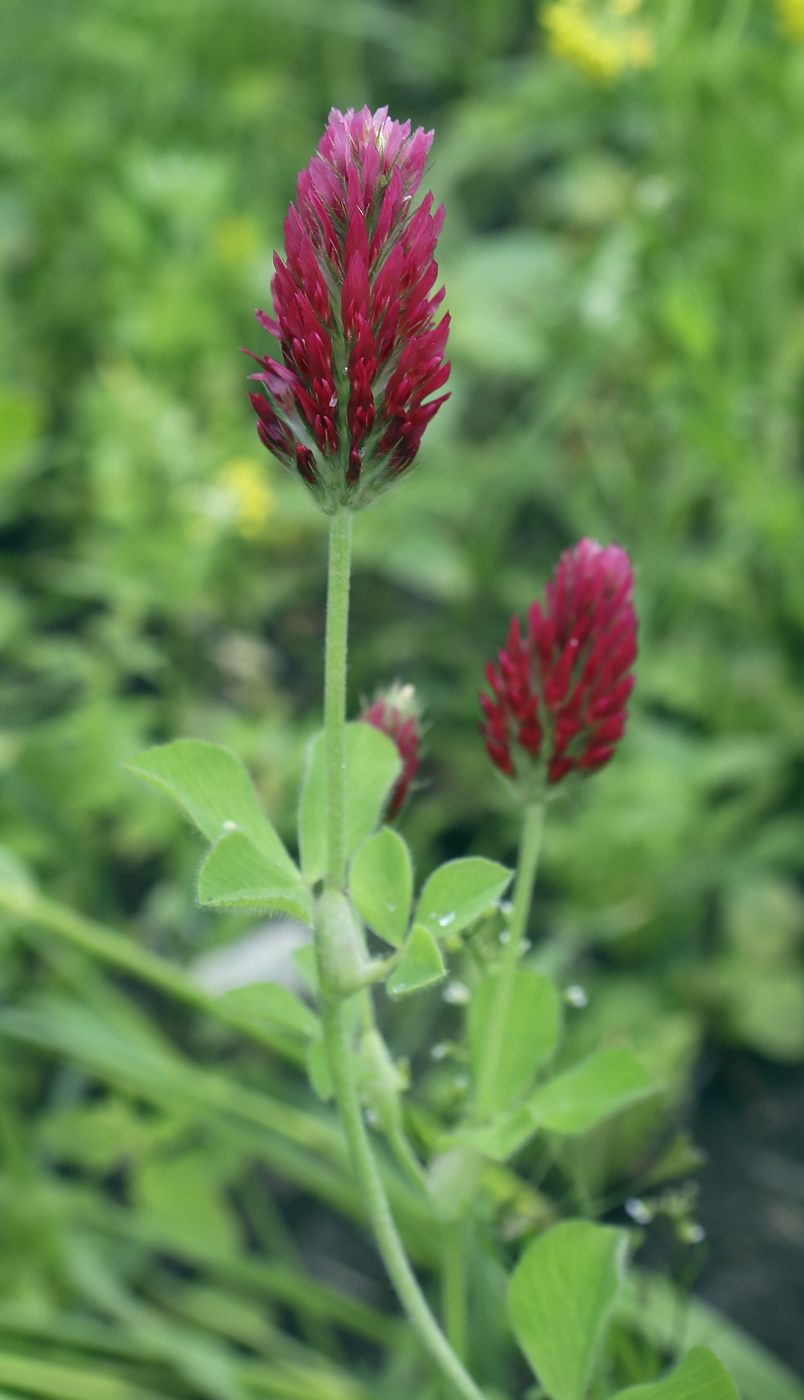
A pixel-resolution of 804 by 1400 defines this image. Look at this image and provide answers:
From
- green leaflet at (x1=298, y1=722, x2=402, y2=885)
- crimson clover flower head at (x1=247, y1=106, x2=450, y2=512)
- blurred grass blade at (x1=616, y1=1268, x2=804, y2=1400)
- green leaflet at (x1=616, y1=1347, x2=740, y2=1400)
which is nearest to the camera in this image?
crimson clover flower head at (x1=247, y1=106, x2=450, y2=512)

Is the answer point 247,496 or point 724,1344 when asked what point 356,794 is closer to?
point 724,1344

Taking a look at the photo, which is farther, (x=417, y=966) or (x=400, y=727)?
(x=400, y=727)

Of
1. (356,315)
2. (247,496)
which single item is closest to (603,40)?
(247,496)

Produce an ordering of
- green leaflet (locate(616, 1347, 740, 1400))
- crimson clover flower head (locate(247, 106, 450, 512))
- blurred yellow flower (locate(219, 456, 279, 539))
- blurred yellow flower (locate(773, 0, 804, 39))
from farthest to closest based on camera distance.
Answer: blurred yellow flower (locate(773, 0, 804, 39))
blurred yellow flower (locate(219, 456, 279, 539))
green leaflet (locate(616, 1347, 740, 1400))
crimson clover flower head (locate(247, 106, 450, 512))

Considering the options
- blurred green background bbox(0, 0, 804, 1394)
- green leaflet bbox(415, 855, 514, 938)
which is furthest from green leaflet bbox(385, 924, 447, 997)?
blurred green background bbox(0, 0, 804, 1394)

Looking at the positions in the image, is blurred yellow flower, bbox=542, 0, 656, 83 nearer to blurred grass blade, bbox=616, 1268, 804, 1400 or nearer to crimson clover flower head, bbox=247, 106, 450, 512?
crimson clover flower head, bbox=247, 106, 450, 512

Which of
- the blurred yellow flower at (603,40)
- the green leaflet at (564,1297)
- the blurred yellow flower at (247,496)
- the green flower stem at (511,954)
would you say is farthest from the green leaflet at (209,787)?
the blurred yellow flower at (603,40)

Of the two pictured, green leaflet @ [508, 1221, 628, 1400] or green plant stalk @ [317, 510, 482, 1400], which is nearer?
green plant stalk @ [317, 510, 482, 1400]
